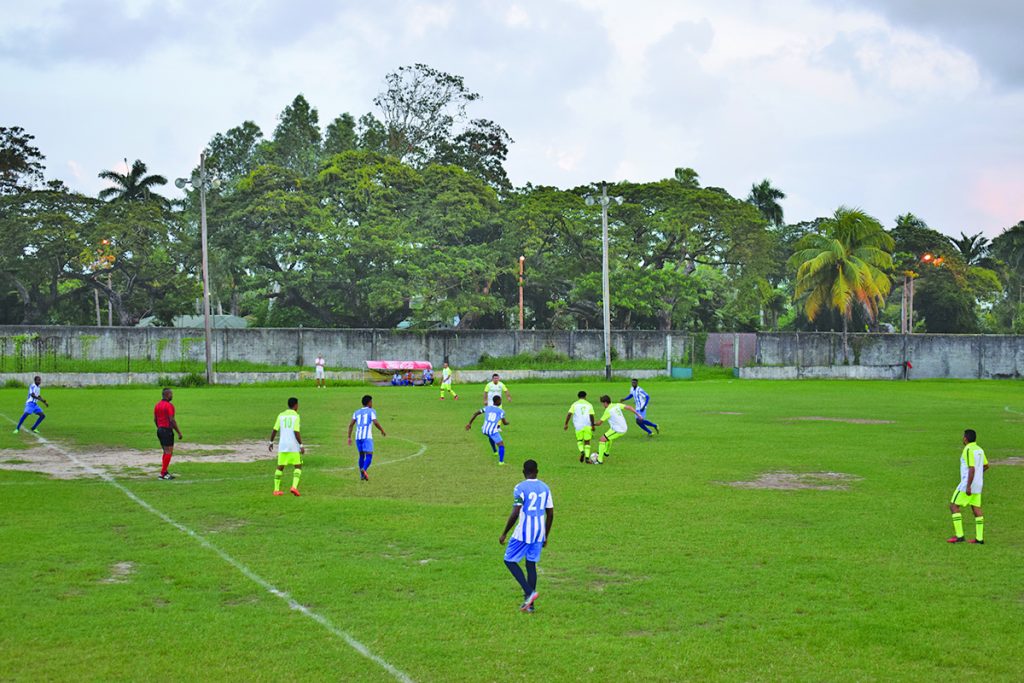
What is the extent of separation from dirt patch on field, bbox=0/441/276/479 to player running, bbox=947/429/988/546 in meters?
16.1

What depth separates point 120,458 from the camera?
24.0 metres

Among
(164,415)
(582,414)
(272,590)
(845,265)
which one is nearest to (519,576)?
(272,590)

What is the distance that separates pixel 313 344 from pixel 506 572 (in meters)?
50.4

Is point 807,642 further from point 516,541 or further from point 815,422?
point 815,422

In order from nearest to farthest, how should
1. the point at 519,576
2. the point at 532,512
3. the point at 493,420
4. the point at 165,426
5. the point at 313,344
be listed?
the point at 519,576, the point at 532,512, the point at 165,426, the point at 493,420, the point at 313,344

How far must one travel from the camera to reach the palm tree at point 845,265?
71.6m

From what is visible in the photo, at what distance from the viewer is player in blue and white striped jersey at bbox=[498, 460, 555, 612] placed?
36.1ft

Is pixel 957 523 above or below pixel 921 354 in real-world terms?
below

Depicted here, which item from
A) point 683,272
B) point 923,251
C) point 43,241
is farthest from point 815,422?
point 923,251

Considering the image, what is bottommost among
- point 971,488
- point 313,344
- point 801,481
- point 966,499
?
point 801,481

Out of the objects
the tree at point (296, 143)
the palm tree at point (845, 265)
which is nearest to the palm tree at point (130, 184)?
the tree at point (296, 143)

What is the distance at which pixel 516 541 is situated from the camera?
11.0 m

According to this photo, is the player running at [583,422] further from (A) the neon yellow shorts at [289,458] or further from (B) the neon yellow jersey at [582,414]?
(A) the neon yellow shorts at [289,458]

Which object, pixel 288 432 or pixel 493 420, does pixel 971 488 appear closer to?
pixel 493 420
